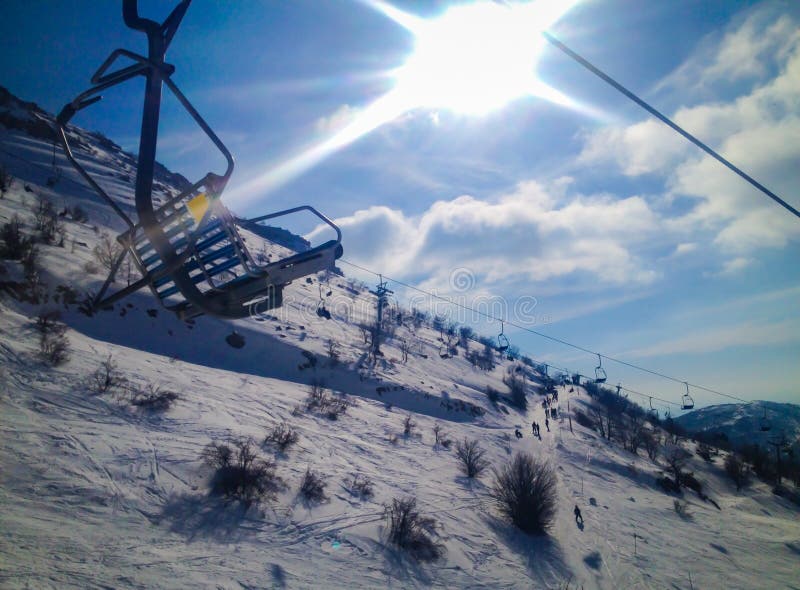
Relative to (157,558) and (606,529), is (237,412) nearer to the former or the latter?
(157,558)

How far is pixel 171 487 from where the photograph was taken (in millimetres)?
9977

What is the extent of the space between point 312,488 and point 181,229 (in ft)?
34.7

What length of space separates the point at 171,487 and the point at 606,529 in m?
18.0

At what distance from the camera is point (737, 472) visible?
37.3 metres

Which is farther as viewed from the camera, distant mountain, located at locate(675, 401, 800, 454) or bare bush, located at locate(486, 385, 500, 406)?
distant mountain, located at locate(675, 401, 800, 454)

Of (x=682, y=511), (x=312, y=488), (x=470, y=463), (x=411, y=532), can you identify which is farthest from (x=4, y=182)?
(x=682, y=511)

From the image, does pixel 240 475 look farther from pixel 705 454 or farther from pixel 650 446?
pixel 705 454

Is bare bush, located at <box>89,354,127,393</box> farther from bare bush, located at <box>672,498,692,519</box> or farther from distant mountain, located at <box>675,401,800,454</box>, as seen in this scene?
distant mountain, located at <box>675,401,800,454</box>

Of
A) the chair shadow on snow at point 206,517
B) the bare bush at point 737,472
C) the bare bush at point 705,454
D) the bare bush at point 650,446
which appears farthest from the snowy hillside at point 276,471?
the bare bush at point 705,454

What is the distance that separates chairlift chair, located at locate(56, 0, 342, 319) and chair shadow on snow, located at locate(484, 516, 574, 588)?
12.5 metres

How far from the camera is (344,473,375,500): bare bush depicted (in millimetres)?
13125

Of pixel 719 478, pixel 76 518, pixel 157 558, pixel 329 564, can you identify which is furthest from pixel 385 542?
pixel 719 478

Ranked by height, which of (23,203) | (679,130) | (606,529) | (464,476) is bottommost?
(606,529)

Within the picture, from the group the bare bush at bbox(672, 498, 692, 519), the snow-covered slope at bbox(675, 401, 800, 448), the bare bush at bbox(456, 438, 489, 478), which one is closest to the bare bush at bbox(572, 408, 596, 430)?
the bare bush at bbox(672, 498, 692, 519)
